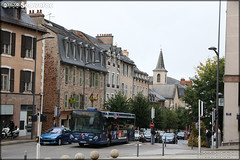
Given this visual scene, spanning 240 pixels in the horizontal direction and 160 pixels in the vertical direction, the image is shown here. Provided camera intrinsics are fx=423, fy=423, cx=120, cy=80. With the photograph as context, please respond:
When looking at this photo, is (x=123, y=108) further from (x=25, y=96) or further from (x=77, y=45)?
(x=25, y=96)

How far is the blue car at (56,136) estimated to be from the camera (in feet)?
100

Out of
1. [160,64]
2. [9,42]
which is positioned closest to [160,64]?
[160,64]

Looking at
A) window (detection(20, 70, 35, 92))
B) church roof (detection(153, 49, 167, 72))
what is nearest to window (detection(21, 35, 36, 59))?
window (detection(20, 70, 35, 92))

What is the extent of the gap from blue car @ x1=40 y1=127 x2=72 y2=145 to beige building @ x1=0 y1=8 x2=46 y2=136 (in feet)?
6.87

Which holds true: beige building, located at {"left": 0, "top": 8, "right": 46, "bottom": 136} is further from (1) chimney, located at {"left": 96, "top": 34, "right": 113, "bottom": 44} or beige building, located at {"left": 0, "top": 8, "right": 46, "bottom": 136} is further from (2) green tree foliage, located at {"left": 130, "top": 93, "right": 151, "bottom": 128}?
(1) chimney, located at {"left": 96, "top": 34, "right": 113, "bottom": 44}

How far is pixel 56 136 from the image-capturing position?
30688 millimetres

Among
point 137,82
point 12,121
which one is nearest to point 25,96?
point 12,121

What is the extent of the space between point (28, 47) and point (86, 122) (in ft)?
26.9

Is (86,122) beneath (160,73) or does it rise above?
beneath

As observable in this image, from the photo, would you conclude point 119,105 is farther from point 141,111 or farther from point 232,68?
point 232,68

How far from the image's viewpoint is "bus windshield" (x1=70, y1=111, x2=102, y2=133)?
97.1 ft

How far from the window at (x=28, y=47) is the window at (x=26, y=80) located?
4.75 feet

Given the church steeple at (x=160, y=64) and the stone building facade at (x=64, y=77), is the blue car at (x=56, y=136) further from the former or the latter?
the church steeple at (x=160, y=64)

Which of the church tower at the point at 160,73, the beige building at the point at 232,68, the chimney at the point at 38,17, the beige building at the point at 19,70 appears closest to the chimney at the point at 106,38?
the chimney at the point at 38,17
